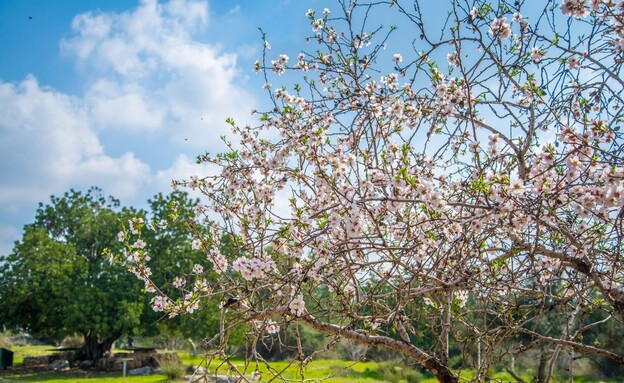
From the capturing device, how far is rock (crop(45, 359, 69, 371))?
21.8m

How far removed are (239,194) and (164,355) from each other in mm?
17324

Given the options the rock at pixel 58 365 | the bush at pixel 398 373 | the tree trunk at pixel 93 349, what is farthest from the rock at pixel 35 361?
the bush at pixel 398 373

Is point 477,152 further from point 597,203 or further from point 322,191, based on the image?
point 322,191

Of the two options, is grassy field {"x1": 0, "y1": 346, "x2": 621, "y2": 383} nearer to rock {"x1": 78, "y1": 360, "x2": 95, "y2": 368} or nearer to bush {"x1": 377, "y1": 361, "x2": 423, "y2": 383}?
bush {"x1": 377, "y1": 361, "x2": 423, "y2": 383}

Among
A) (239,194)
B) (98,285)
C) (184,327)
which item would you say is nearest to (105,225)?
(98,285)

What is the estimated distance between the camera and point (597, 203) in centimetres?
258

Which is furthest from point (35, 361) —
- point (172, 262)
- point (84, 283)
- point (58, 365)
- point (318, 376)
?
point (318, 376)

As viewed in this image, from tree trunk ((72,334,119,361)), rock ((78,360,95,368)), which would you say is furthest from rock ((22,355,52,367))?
rock ((78,360,95,368))

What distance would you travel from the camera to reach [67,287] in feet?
65.6

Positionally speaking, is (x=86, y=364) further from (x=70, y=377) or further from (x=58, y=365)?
(x=70, y=377)

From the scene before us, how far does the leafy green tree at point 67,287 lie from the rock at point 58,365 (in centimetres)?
149

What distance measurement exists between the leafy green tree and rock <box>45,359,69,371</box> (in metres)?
1.49

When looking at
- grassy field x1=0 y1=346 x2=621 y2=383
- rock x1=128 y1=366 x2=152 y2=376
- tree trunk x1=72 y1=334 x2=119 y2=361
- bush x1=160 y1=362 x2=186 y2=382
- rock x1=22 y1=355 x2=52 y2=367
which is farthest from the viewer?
rock x1=22 y1=355 x2=52 y2=367

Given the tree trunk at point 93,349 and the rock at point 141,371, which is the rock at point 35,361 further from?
the rock at point 141,371
